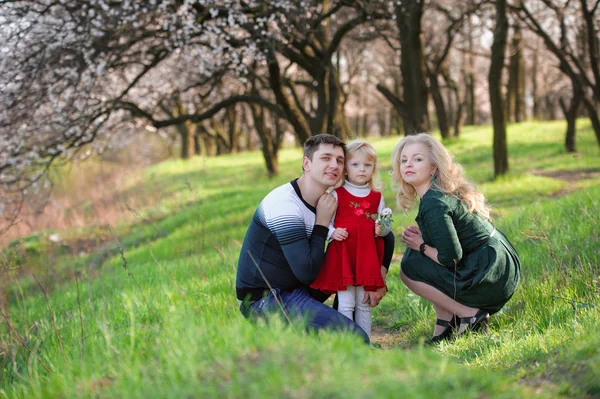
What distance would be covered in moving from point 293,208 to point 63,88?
669 cm

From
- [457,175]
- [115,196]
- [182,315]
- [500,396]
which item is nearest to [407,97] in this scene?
[457,175]

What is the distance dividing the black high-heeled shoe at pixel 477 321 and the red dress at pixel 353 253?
2.30 ft

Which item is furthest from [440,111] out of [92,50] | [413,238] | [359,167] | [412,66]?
[359,167]

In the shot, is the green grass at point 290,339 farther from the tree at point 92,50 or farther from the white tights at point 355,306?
the tree at point 92,50

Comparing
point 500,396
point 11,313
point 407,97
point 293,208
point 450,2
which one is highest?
point 450,2

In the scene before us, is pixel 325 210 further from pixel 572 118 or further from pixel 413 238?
pixel 572 118

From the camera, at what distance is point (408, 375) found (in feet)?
7.82

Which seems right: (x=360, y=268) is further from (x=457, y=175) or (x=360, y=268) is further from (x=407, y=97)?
(x=407, y=97)

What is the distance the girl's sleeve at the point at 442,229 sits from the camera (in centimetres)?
396

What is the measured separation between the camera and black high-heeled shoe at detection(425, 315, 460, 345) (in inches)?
169

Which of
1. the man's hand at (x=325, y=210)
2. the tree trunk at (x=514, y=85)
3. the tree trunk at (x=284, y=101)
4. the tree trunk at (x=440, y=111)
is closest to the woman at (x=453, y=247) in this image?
the man's hand at (x=325, y=210)

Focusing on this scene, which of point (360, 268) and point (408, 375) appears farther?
point (360, 268)

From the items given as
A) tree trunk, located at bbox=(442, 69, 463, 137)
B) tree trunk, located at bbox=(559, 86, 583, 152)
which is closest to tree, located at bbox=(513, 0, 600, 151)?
tree trunk, located at bbox=(559, 86, 583, 152)

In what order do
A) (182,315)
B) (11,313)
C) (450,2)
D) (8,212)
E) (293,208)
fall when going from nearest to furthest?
(182,315) < (293,208) < (11,313) < (8,212) < (450,2)
